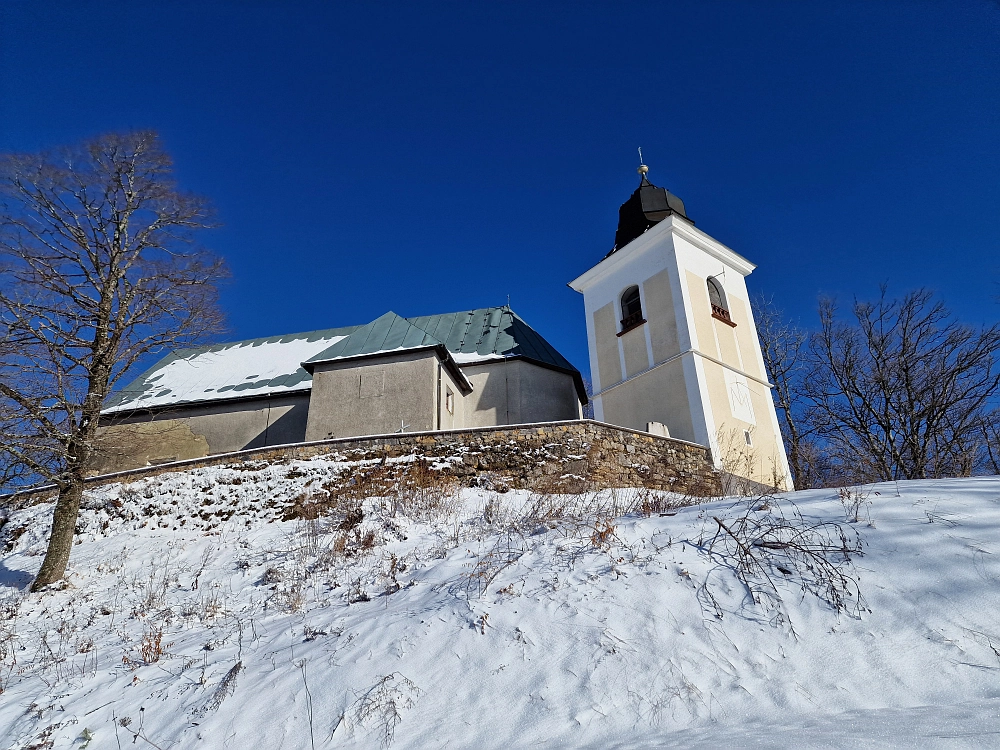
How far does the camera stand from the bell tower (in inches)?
666

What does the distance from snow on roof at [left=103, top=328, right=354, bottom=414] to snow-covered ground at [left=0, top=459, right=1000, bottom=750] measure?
13.3 m

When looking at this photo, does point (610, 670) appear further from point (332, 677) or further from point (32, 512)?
point (32, 512)

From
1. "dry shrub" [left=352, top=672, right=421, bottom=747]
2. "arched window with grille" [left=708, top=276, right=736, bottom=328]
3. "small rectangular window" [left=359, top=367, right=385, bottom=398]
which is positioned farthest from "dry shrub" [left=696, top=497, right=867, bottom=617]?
"arched window with grille" [left=708, top=276, right=736, bottom=328]

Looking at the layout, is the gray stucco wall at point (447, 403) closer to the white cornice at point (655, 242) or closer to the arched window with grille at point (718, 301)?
the white cornice at point (655, 242)

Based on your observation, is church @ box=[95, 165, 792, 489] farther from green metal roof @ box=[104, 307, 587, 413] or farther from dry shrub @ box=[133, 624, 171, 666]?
dry shrub @ box=[133, 624, 171, 666]

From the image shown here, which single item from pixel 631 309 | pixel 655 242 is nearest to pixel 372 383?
pixel 631 309

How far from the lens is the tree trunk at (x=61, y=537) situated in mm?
9164

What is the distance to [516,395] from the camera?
19.4 metres

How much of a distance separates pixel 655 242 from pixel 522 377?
612 cm

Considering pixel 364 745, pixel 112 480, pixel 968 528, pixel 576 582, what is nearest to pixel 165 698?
pixel 364 745

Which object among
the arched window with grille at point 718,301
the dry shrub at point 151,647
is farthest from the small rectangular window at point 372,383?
the dry shrub at point 151,647

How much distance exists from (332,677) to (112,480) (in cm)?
1027

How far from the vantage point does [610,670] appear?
4.00 metres

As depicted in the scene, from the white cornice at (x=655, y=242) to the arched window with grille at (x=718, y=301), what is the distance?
1.17m
